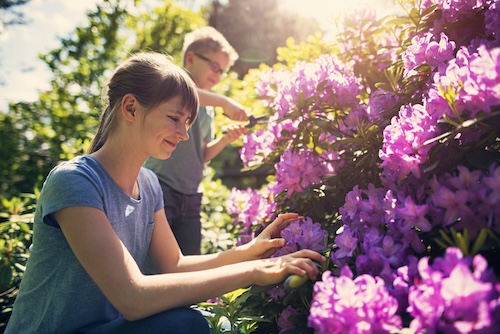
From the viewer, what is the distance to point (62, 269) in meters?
1.55

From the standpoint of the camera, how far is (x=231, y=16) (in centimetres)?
1543

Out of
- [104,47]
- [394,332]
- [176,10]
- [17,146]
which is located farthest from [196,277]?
[176,10]

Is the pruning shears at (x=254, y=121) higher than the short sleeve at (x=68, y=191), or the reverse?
the pruning shears at (x=254, y=121)

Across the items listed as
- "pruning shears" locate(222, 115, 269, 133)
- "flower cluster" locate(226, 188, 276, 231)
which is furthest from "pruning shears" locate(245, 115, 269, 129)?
"flower cluster" locate(226, 188, 276, 231)

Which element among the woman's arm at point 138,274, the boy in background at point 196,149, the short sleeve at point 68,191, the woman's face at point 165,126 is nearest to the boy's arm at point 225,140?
the boy in background at point 196,149

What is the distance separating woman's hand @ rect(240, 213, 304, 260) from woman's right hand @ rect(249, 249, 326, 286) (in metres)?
0.23

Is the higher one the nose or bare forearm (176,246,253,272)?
the nose

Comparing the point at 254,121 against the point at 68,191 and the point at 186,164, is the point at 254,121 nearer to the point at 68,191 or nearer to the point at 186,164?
the point at 186,164

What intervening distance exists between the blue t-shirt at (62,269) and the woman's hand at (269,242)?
1.68ft

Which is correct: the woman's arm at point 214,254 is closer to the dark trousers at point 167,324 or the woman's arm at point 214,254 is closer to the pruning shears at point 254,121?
the dark trousers at point 167,324

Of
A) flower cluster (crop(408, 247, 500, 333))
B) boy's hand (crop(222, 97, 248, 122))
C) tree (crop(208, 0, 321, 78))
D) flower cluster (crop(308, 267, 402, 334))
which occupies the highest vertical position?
tree (crop(208, 0, 321, 78))

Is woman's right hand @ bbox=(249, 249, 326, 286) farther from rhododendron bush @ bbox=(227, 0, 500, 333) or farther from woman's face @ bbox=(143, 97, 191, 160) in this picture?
woman's face @ bbox=(143, 97, 191, 160)

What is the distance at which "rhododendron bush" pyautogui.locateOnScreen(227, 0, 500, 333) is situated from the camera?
3.22ft

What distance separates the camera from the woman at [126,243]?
1358mm
